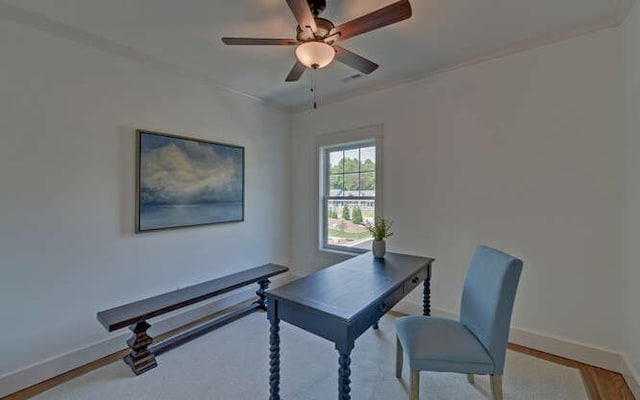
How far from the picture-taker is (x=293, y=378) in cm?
211

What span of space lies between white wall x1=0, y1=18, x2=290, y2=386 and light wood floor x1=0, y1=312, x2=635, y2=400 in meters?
0.18

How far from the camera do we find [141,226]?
2643 millimetres

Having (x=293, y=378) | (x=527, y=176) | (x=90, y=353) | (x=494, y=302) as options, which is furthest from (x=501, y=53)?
(x=90, y=353)

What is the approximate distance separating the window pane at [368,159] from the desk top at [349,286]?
1.48 meters

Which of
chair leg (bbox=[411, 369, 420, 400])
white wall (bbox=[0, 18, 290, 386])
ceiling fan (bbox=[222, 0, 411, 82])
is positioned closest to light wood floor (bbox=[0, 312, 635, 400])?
white wall (bbox=[0, 18, 290, 386])

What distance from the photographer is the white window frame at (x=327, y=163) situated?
3.40m

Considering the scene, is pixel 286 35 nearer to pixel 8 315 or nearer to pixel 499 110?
pixel 499 110

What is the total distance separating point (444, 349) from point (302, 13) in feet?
6.63

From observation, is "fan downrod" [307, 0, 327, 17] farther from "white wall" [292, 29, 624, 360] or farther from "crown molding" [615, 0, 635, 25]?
"crown molding" [615, 0, 635, 25]

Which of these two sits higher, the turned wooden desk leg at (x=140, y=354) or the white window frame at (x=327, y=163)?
the white window frame at (x=327, y=163)

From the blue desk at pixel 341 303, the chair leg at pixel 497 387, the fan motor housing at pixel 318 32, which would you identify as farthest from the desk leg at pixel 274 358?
the fan motor housing at pixel 318 32

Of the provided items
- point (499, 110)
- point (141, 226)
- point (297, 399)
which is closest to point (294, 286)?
point (297, 399)

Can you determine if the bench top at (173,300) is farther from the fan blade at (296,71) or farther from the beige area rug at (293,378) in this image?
the fan blade at (296,71)

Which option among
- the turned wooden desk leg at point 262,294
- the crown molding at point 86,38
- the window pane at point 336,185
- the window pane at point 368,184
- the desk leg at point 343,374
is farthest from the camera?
the window pane at point 336,185
